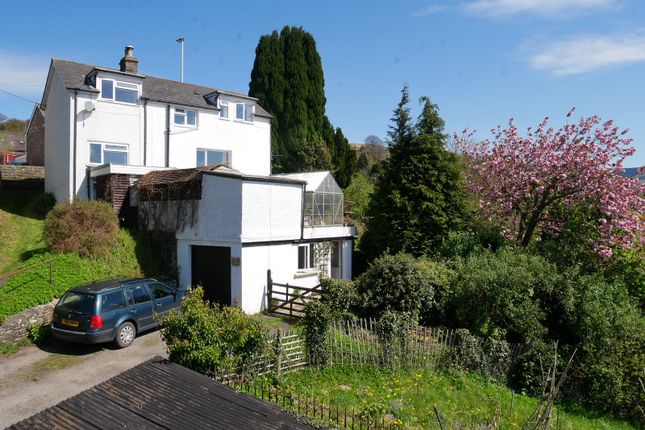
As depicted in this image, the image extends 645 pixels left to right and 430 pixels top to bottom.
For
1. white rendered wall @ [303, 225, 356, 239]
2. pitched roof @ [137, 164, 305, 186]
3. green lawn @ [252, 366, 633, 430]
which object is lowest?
green lawn @ [252, 366, 633, 430]

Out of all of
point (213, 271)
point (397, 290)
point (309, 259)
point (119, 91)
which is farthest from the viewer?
point (119, 91)

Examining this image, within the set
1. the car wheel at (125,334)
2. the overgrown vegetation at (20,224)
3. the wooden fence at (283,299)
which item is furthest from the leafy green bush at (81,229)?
the wooden fence at (283,299)

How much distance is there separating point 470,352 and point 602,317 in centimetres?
382

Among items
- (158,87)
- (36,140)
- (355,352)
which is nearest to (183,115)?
(158,87)

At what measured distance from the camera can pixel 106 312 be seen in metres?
12.4

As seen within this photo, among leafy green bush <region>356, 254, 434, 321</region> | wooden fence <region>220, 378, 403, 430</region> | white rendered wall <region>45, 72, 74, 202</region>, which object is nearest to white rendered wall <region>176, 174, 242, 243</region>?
leafy green bush <region>356, 254, 434, 321</region>

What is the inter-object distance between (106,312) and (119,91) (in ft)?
48.9

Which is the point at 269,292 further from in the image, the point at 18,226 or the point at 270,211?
the point at 18,226

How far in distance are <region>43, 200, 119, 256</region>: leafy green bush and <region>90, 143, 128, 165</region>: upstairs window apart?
6032 mm

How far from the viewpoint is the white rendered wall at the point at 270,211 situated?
16.2 m

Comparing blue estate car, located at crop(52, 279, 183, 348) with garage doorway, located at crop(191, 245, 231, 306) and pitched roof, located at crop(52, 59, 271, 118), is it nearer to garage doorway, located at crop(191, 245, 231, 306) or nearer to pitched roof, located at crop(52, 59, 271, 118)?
garage doorway, located at crop(191, 245, 231, 306)

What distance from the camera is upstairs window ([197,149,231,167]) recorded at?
87.2 feet

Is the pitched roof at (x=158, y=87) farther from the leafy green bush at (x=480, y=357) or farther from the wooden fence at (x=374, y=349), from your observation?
the leafy green bush at (x=480, y=357)

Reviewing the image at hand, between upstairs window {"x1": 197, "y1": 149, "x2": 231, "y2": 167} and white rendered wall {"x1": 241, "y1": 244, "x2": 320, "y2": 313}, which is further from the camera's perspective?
upstairs window {"x1": 197, "y1": 149, "x2": 231, "y2": 167}
